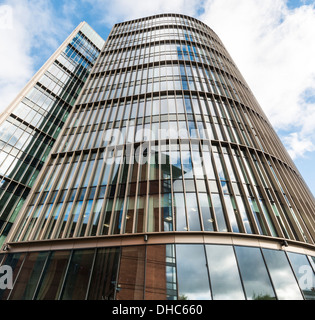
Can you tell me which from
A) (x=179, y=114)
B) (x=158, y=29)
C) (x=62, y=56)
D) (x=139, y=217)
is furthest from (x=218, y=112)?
(x=62, y=56)

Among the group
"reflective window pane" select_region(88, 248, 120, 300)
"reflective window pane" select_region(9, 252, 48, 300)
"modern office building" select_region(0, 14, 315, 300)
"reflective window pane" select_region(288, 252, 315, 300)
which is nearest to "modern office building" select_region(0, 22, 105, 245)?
"modern office building" select_region(0, 14, 315, 300)

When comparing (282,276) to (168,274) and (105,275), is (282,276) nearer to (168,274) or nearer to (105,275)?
(168,274)

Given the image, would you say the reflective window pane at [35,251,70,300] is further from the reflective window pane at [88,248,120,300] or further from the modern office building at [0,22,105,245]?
the modern office building at [0,22,105,245]

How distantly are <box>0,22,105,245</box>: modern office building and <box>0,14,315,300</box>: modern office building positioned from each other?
30.6 ft

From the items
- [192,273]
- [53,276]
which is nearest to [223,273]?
[192,273]

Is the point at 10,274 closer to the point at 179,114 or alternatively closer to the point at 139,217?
the point at 139,217

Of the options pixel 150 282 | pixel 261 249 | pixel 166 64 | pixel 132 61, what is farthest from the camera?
pixel 132 61

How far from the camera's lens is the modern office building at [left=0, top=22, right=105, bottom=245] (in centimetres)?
2405

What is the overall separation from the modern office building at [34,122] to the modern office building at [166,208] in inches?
367

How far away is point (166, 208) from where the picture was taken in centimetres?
1362

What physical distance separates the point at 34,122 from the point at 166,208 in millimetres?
26509
